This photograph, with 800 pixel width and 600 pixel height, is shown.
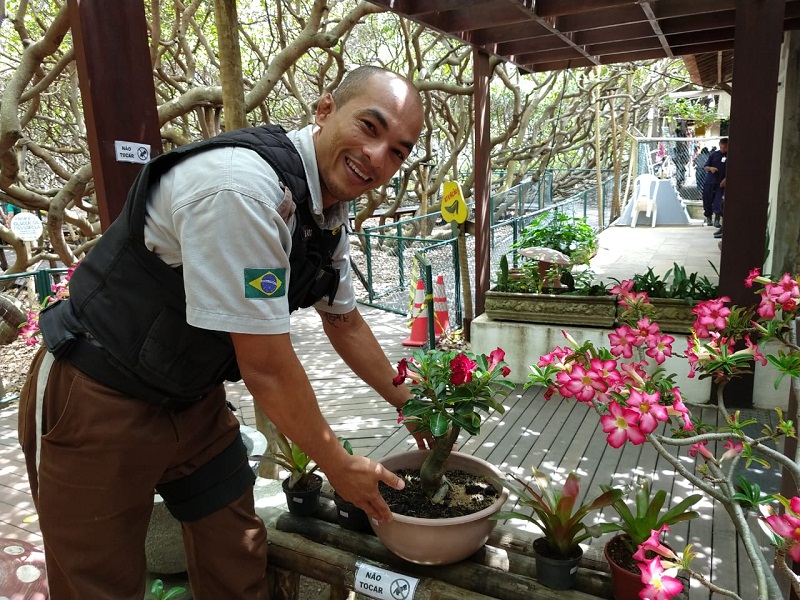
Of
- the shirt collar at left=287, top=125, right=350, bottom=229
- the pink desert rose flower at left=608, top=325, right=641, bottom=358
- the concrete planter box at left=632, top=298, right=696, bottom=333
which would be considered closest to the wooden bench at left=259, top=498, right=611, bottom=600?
→ the pink desert rose flower at left=608, top=325, right=641, bottom=358

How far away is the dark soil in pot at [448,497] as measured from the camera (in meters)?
1.81

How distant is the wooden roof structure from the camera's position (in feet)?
15.0

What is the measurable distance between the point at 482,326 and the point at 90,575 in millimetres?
4327

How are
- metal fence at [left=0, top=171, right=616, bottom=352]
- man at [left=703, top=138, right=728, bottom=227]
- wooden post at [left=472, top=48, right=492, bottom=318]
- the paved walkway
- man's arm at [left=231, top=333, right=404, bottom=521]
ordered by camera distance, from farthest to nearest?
man at [left=703, top=138, right=728, bottom=227] → metal fence at [left=0, top=171, right=616, bottom=352] → wooden post at [left=472, top=48, right=492, bottom=318] → the paved walkway → man's arm at [left=231, top=333, right=404, bottom=521]

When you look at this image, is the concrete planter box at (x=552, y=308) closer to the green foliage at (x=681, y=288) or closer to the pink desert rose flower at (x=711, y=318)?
the green foliage at (x=681, y=288)

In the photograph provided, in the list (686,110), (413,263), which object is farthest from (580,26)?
(686,110)

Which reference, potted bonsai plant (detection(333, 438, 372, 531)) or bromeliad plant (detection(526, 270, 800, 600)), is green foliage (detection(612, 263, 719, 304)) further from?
potted bonsai plant (detection(333, 438, 372, 531))

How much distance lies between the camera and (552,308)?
530cm

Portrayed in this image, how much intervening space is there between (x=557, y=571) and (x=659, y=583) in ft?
1.48

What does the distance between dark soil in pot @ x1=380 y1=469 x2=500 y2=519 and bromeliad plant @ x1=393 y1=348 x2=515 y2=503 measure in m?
0.04

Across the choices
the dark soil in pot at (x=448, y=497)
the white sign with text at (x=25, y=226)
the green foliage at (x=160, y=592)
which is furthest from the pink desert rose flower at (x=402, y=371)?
the white sign with text at (x=25, y=226)

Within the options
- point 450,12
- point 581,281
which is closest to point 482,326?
point 581,281

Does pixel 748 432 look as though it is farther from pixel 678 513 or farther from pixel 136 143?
pixel 136 143

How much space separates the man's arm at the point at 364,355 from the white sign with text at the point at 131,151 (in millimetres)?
952
